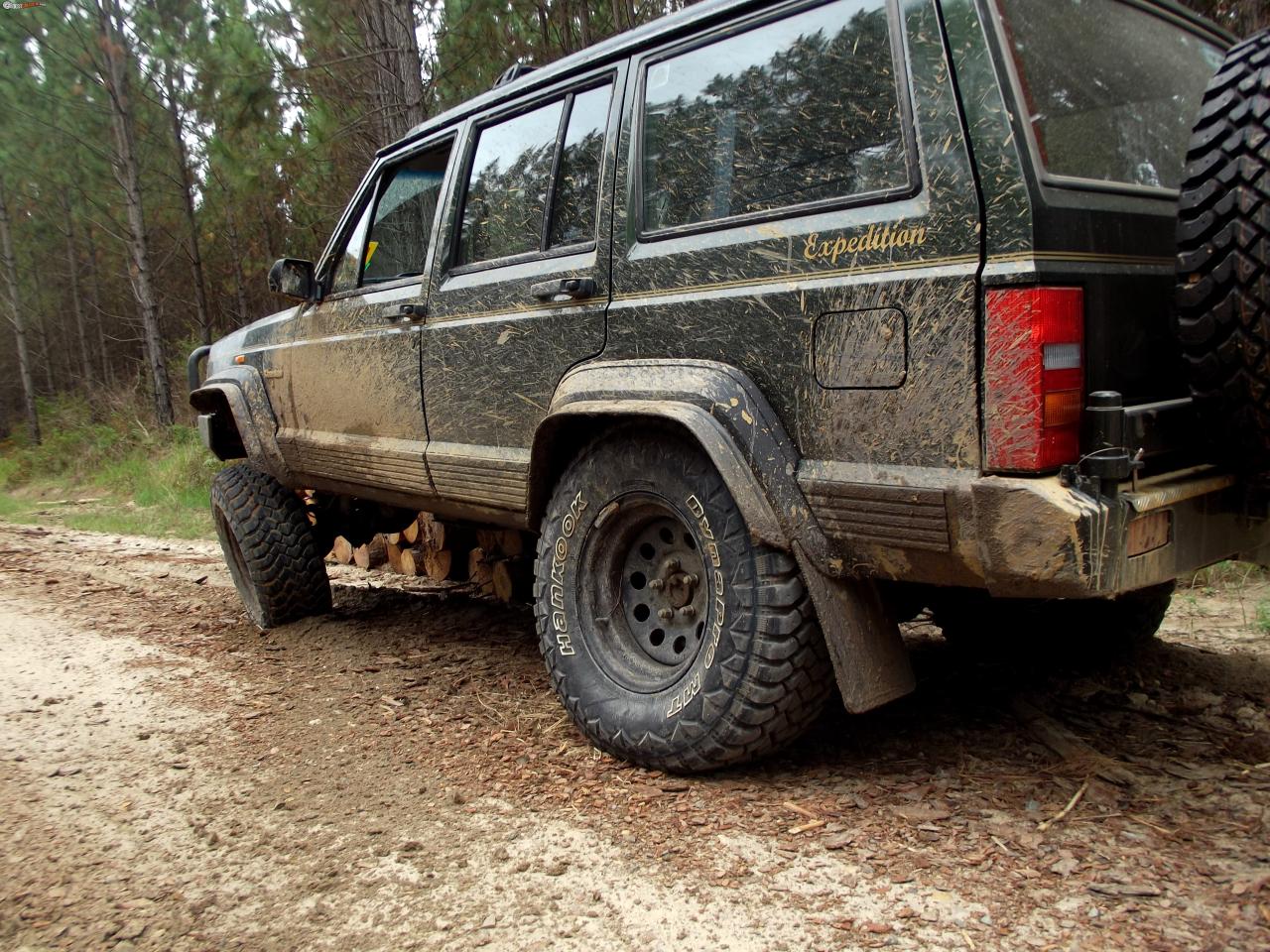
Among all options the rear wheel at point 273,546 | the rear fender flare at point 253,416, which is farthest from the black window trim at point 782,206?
the rear wheel at point 273,546

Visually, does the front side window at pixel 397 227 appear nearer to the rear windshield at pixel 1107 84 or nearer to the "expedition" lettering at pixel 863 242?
the "expedition" lettering at pixel 863 242

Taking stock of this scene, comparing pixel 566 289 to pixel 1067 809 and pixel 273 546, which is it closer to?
pixel 1067 809

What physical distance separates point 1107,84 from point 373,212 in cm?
290

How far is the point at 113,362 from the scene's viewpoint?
917 inches

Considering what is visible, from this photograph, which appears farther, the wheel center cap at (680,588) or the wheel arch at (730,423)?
the wheel center cap at (680,588)

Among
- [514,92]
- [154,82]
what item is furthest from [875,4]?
[154,82]

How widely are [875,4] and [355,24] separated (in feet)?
26.6

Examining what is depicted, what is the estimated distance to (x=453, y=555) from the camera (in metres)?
5.75

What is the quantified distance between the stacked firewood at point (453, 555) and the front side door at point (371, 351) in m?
0.72

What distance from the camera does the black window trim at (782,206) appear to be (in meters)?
2.23

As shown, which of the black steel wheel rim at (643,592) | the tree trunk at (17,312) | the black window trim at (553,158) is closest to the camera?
the black steel wheel rim at (643,592)

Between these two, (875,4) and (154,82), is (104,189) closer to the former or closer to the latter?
(154,82)

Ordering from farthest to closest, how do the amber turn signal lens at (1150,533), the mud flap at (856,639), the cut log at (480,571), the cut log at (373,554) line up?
1. the cut log at (373,554)
2. the cut log at (480,571)
3. the mud flap at (856,639)
4. the amber turn signal lens at (1150,533)

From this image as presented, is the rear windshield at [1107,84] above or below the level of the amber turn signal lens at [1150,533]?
above
